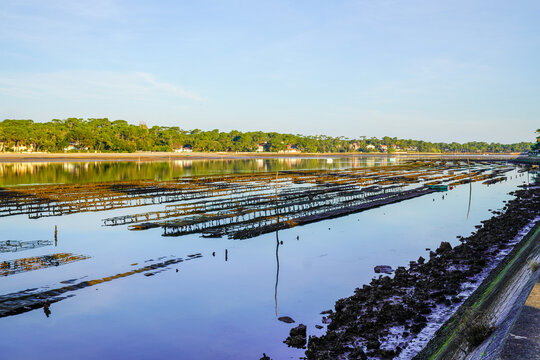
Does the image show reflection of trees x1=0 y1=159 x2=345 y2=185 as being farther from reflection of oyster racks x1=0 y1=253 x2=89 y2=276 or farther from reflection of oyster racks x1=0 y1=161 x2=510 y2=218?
reflection of oyster racks x1=0 y1=253 x2=89 y2=276

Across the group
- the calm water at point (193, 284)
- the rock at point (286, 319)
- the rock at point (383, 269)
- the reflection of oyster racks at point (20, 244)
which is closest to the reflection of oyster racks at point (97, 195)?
the calm water at point (193, 284)

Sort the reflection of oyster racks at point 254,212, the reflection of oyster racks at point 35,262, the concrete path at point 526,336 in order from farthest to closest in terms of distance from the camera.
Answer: the reflection of oyster racks at point 254,212 → the reflection of oyster racks at point 35,262 → the concrete path at point 526,336

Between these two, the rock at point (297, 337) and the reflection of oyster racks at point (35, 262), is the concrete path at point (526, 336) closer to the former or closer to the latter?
the rock at point (297, 337)

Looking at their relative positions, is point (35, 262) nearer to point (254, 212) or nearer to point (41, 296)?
point (41, 296)

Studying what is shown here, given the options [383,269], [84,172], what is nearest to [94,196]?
[383,269]

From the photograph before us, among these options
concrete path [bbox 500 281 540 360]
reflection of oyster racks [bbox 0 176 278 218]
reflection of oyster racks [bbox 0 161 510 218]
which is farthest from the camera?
reflection of oyster racks [bbox 0 161 510 218]

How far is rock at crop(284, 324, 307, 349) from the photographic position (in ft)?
65.8

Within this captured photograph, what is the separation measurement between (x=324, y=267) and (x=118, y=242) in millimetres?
21222

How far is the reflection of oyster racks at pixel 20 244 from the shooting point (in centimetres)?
3716

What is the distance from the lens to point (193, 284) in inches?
1145

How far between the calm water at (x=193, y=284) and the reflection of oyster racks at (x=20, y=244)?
48.1 inches

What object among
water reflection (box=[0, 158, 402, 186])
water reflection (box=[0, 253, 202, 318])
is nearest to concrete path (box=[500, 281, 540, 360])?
water reflection (box=[0, 253, 202, 318])

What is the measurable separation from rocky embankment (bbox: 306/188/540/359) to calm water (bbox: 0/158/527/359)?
1.58 meters

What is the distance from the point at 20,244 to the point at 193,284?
21.0 meters
